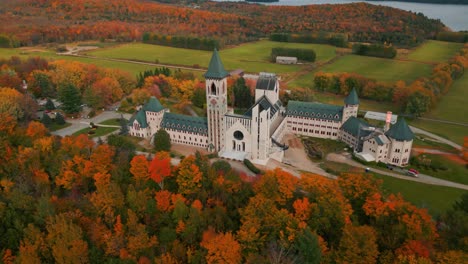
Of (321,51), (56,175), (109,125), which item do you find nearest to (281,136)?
(109,125)

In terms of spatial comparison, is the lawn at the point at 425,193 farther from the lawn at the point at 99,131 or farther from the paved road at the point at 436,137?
the lawn at the point at 99,131

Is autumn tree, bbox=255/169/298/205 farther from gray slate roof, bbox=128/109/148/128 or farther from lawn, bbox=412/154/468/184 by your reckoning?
gray slate roof, bbox=128/109/148/128

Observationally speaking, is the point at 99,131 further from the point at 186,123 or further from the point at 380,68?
the point at 380,68

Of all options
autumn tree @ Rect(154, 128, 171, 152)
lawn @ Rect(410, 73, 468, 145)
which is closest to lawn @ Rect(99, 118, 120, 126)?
autumn tree @ Rect(154, 128, 171, 152)

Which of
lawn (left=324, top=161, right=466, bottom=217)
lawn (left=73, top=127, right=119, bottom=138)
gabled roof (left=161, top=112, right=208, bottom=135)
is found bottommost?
lawn (left=324, top=161, right=466, bottom=217)

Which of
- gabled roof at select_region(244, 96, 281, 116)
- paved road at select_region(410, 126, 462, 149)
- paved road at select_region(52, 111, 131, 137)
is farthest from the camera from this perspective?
paved road at select_region(52, 111, 131, 137)

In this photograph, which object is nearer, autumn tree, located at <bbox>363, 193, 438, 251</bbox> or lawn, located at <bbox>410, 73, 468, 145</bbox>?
autumn tree, located at <bbox>363, 193, 438, 251</bbox>

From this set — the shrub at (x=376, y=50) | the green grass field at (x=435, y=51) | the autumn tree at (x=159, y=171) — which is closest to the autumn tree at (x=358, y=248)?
the autumn tree at (x=159, y=171)
